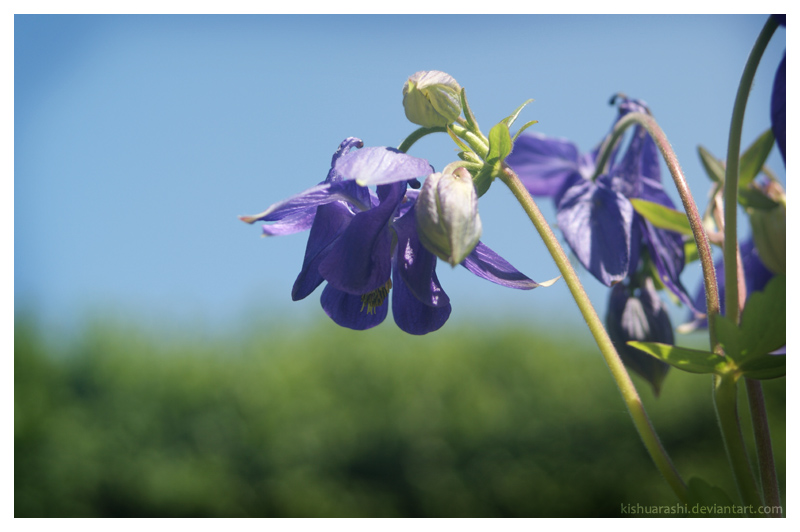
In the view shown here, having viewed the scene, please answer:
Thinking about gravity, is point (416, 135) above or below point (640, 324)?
above

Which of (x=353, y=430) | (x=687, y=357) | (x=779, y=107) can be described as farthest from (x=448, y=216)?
(x=353, y=430)

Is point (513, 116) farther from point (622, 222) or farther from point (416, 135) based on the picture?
point (622, 222)

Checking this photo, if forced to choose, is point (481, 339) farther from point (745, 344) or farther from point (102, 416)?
point (745, 344)

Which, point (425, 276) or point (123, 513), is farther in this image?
point (123, 513)

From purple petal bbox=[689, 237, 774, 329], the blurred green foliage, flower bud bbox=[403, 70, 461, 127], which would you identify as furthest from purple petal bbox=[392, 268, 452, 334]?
the blurred green foliage
